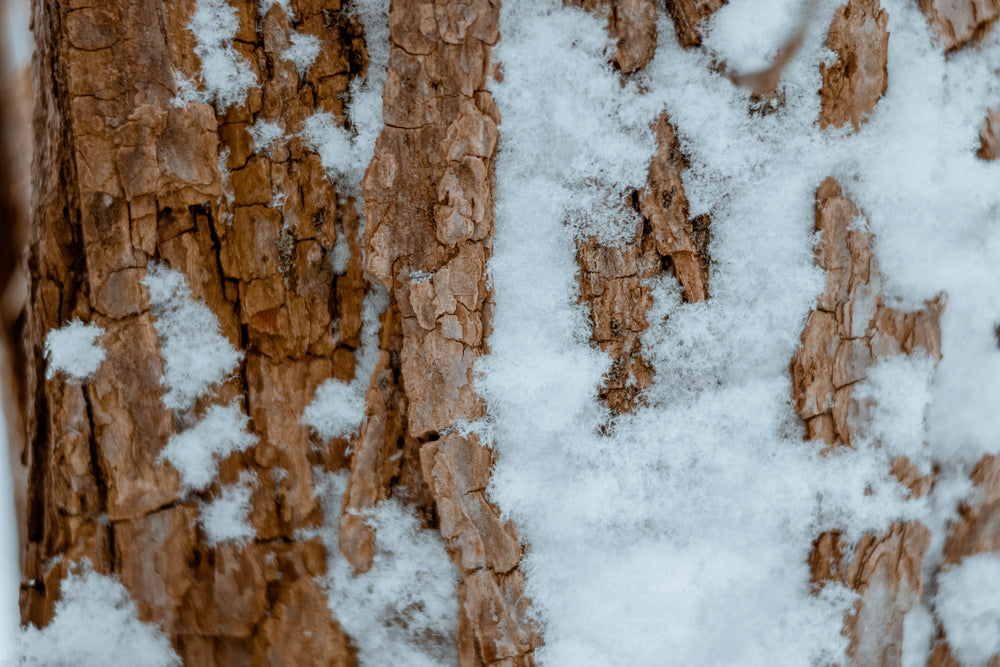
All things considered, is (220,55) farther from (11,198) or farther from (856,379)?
(856,379)

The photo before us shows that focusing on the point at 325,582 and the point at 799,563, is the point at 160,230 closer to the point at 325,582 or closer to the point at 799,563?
the point at 325,582

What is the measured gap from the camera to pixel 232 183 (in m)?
0.79

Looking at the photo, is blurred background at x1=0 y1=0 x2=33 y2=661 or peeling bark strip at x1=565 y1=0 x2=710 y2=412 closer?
peeling bark strip at x1=565 y1=0 x2=710 y2=412

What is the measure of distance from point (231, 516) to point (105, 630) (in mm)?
247

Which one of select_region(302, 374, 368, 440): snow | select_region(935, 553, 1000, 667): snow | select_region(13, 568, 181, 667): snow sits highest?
select_region(302, 374, 368, 440): snow

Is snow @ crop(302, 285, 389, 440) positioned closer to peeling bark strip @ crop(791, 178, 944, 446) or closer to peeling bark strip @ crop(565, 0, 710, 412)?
peeling bark strip @ crop(565, 0, 710, 412)

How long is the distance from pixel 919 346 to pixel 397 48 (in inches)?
32.6

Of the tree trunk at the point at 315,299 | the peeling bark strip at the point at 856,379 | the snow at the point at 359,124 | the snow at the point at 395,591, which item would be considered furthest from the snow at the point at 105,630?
the peeling bark strip at the point at 856,379

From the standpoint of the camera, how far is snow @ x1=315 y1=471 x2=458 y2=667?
2.60 feet

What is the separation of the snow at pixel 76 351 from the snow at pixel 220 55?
370mm

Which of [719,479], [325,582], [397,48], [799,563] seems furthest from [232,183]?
[799,563]

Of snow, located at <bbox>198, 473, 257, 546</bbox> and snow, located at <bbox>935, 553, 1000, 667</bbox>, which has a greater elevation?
snow, located at <bbox>198, 473, 257, 546</bbox>

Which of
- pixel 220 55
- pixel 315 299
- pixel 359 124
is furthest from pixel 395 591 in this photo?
pixel 220 55

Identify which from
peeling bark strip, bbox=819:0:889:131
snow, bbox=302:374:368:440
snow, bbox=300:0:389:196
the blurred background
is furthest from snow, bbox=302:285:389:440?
peeling bark strip, bbox=819:0:889:131
